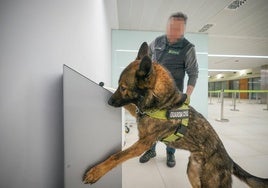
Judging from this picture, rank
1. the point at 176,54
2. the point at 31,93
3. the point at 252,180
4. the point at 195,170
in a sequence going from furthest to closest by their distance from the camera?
the point at 176,54, the point at 195,170, the point at 252,180, the point at 31,93

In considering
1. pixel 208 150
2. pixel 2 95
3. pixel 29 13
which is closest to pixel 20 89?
pixel 2 95

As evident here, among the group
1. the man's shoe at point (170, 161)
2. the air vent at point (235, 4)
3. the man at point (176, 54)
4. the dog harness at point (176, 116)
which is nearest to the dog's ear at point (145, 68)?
the dog harness at point (176, 116)

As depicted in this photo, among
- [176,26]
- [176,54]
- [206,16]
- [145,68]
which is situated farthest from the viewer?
[206,16]

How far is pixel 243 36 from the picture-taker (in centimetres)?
638

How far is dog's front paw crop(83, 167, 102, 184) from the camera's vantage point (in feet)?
2.98

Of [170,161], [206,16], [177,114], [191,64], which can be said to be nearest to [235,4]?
[206,16]

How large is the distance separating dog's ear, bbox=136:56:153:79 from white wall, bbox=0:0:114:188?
456 mm

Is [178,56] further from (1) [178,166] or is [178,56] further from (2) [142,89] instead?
(1) [178,166]

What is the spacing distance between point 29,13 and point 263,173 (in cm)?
261

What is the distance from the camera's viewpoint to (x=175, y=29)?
6.45 feet

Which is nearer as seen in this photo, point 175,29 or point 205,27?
point 175,29

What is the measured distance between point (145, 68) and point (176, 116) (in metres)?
0.37

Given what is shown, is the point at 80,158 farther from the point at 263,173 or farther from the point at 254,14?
the point at 254,14

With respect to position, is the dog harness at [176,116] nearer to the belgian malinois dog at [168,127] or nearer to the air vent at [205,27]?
the belgian malinois dog at [168,127]
